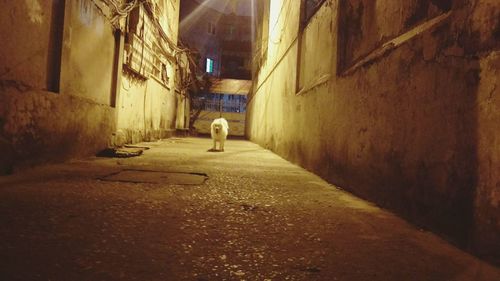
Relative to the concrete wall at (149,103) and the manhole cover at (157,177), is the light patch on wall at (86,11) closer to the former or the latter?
the concrete wall at (149,103)

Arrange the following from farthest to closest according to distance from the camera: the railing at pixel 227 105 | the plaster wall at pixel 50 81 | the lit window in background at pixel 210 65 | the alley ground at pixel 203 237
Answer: the lit window in background at pixel 210 65 < the railing at pixel 227 105 < the plaster wall at pixel 50 81 < the alley ground at pixel 203 237

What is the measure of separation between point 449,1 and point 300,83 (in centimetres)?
412

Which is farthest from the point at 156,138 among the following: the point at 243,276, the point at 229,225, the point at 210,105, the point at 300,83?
the point at 210,105

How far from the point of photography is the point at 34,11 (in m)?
3.43

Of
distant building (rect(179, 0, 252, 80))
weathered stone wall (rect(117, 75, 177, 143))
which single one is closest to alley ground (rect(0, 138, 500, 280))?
weathered stone wall (rect(117, 75, 177, 143))

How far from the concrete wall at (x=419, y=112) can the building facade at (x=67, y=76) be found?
326cm

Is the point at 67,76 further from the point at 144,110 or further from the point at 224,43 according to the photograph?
the point at 224,43

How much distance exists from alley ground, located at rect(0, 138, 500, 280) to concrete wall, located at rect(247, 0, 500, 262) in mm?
199

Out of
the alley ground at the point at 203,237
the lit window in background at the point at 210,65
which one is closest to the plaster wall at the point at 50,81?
the alley ground at the point at 203,237

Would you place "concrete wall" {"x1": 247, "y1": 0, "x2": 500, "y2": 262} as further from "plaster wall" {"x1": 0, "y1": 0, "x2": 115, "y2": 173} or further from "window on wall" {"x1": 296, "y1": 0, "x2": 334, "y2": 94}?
"plaster wall" {"x1": 0, "y1": 0, "x2": 115, "y2": 173}

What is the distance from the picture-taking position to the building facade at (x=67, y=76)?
3.17 meters

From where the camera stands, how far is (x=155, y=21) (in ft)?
31.4

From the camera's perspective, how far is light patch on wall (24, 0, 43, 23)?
3.33 m

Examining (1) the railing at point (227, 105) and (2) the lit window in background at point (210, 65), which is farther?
(2) the lit window in background at point (210, 65)
